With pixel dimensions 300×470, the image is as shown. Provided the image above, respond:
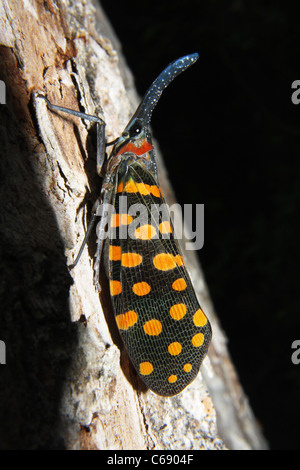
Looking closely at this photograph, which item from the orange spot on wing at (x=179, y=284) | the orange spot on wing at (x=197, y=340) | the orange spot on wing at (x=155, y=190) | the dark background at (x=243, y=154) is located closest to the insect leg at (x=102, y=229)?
the orange spot on wing at (x=155, y=190)

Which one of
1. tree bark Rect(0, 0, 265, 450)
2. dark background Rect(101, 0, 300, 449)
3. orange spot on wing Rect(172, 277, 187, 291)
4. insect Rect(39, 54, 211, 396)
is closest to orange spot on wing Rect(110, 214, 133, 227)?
insect Rect(39, 54, 211, 396)

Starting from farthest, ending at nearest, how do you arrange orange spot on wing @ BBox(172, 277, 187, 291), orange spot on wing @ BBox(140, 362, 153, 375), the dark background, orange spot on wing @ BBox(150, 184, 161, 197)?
the dark background, orange spot on wing @ BBox(150, 184, 161, 197), orange spot on wing @ BBox(172, 277, 187, 291), orange spot on wing @ BBox(140, 362, 153, 375)

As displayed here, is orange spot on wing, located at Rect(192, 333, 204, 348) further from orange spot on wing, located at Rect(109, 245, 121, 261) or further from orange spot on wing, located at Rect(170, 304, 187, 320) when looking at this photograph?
orange spot on wing, located at Rect(109, 245, 121, 261)

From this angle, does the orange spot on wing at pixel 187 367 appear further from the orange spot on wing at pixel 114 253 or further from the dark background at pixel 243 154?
the dark background at pixel 243 154

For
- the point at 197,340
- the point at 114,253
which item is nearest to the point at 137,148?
the point at 114,253

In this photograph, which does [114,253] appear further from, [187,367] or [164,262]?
[187,367]

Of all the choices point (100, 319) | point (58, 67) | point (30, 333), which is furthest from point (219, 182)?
point (30, 333)
